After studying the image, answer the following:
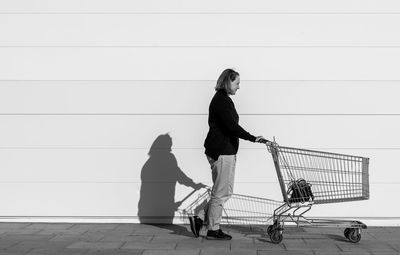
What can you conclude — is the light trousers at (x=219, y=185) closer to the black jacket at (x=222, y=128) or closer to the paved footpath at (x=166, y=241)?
the black jacket at (x=222, y=128)

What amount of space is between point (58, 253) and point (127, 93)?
236 centimetres

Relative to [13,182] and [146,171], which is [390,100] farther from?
[13,182]

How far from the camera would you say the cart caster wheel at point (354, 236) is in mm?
6746

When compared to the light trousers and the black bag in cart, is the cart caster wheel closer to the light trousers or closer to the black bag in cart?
the black bag in cart

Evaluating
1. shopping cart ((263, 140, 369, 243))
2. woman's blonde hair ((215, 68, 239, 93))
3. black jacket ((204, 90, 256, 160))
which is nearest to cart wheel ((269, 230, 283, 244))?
shopping cart ((263, 140, 369, 243))

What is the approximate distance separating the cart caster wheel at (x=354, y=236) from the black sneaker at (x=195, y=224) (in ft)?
5.20

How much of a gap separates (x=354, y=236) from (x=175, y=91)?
8.88 feet

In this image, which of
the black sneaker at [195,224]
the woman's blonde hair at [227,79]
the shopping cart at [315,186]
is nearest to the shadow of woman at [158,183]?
the black sneaker at [195,224]

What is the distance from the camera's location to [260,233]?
735 cm

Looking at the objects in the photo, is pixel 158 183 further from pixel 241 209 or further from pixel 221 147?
pixel 221 147

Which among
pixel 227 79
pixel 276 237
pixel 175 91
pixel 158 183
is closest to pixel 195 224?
pixel 276 237

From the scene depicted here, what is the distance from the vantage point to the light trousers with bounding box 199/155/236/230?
679 cm

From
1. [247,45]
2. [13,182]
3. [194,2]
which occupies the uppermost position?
[194,2]

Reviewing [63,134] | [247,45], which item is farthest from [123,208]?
[247,45]
